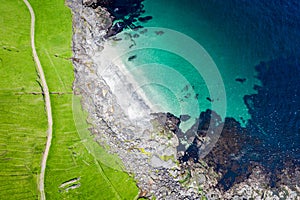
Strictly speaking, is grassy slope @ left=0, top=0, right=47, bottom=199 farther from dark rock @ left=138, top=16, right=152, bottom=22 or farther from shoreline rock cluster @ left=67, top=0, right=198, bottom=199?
dark rock @ left=138, top=16, right=152, bottom=22

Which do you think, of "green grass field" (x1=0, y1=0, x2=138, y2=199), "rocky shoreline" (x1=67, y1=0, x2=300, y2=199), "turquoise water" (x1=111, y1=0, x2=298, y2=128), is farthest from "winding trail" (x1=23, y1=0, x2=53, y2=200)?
"turquoise water" (x1=111, y1=0, x2=298, y2=128)

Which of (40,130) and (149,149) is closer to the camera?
(40,130)

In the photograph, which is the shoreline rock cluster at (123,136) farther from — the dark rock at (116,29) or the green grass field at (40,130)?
the dark rock at (116,29)

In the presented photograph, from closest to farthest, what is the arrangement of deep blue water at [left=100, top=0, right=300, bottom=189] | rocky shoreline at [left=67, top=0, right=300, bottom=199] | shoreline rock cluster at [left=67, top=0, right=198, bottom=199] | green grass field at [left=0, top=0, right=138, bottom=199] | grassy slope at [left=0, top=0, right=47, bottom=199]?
grassy slope at [left=0, top=0, right=47, bottom=199] → green grass field at [left=0, top=0, right=138, bottom=199] → shoreline rock cluster at [left=67, top=0, right=198, bottom=199] → rocky shoreline at [left=67, top=0, right=300, bottom=199] → deep blue water at [left=100, top=0, right=300, bottom=189]

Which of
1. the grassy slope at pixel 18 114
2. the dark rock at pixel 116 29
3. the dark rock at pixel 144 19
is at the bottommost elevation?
the grassy slope at pixel 18 114

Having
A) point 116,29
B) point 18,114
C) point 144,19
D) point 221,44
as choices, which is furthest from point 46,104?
point 221,44

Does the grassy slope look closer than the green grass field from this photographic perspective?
Yes

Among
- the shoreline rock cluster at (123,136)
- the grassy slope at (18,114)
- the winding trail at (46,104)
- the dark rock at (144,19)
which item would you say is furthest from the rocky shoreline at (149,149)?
the dark rock at (144,19)

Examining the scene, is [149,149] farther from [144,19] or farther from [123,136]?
[144,19]
